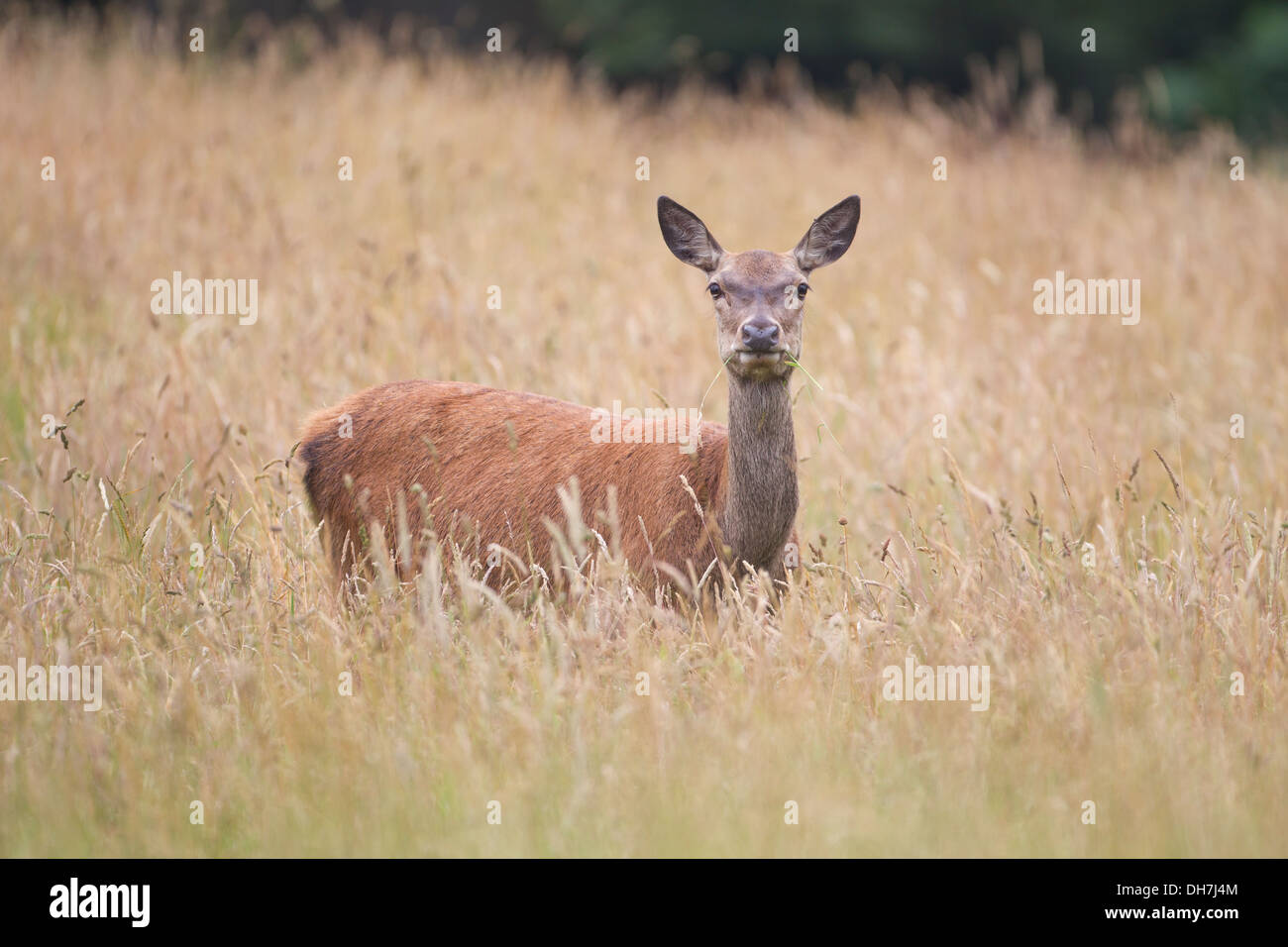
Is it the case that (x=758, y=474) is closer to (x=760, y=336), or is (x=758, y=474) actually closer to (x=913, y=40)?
(x=760, y=336)

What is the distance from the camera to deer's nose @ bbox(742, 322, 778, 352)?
4.53 m

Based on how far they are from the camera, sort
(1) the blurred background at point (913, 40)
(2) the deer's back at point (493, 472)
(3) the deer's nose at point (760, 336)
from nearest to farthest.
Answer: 1. (3) the deer's nose at point (760, 336)
2. (2) the deer's back at point (493, 472)
3. (1) the blurred background at point (913, 40)

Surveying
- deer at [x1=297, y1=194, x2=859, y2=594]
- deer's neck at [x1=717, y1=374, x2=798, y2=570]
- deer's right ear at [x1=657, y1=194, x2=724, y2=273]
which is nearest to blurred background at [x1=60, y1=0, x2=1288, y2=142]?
deer's right ear at [x1=657, y1=194, x2=724, y2=273]

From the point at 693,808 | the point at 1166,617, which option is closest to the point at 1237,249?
the point at 1166,617

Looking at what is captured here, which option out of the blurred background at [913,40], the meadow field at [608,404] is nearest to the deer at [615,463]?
the meadow field at [608,404]

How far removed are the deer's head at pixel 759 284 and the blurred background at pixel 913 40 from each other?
37.5ft

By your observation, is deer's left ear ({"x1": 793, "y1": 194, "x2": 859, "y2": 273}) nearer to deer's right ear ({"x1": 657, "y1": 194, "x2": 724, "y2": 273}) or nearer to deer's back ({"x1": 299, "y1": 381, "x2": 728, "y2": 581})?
deer's right ear ({"x1": 657, "y1": 194, "x2": 724, "y2": 273})

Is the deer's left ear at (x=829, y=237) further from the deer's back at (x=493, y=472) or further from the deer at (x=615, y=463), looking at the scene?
the deer's back at (x=493, y=472)

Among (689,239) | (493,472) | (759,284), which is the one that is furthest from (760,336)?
(493,472)

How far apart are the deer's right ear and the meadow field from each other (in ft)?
3.77

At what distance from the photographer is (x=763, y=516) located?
473 cm

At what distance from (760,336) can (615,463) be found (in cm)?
82

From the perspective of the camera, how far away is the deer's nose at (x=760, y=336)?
14.9 feet

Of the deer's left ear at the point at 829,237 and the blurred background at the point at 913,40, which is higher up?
the blurred background at the point at 913,40
